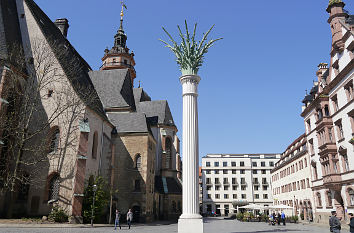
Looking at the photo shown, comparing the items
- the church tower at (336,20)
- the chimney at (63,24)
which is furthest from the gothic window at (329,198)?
the chimney at (63,24)

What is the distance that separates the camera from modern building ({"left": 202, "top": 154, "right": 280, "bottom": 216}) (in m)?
91.9

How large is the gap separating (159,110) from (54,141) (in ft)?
81.6

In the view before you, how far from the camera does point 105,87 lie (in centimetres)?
4331

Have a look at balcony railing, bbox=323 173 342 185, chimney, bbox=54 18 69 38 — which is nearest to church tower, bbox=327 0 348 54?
balcony railing, bbox=323 173 342 185

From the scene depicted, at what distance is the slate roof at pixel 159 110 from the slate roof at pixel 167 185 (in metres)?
9.18

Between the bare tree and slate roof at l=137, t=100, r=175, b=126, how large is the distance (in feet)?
68.4

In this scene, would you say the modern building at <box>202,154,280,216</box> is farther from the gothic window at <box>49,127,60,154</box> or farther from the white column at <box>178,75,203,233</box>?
the white column at <box>178,75,203,233</box>

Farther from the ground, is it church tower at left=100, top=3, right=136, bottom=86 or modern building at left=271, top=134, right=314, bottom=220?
church tower at left=100, top=3, right=136, bottom=86

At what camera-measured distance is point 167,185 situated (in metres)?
44.9

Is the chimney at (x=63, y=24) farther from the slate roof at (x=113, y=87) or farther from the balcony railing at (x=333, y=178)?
the balcony railing at (x=333, y=178)

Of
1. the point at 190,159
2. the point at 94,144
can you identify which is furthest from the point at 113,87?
the point at 190,159

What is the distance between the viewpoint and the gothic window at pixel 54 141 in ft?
89.9

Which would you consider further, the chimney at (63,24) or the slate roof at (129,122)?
the chimney at (63,24)

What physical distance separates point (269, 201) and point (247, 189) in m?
7.46
